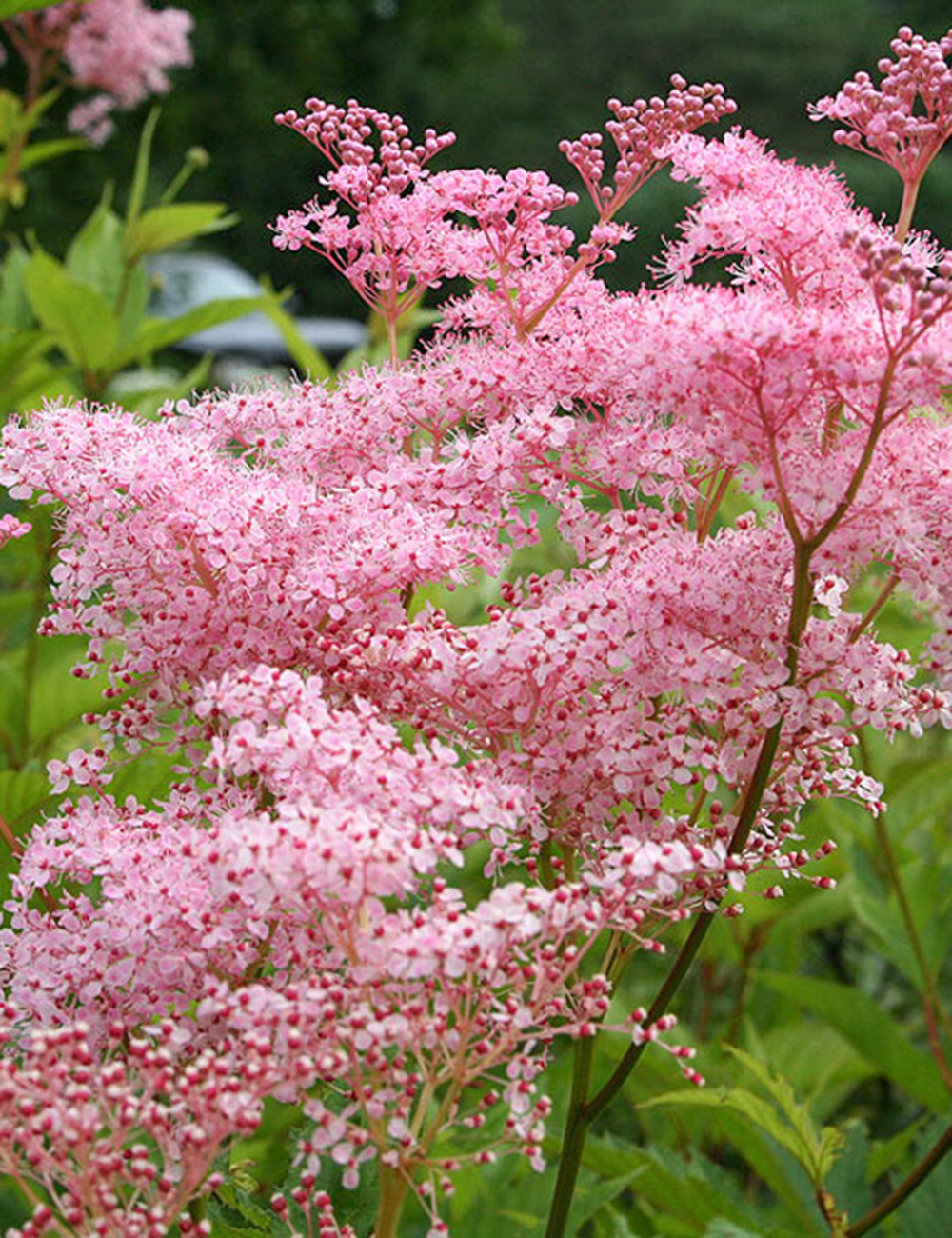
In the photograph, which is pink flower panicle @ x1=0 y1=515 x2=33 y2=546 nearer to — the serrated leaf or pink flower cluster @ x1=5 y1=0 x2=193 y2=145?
the serrated leaf

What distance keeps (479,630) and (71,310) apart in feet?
5.61

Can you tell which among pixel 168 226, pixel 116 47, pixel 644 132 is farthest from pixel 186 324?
pixel 116 47

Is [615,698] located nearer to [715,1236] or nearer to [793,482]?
[793,482]

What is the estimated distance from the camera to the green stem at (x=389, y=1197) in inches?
39.0

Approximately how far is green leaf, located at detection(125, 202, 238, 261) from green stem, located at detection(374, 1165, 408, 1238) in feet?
7.13

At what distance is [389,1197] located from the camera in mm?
997

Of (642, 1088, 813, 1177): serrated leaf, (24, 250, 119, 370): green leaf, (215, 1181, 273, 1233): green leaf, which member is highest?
(24, 250, 119, 370): green leaf

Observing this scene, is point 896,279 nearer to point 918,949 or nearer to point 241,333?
point 918,949

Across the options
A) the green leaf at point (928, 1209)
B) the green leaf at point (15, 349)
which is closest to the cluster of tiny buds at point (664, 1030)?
the green leaf at point (928, 1209)

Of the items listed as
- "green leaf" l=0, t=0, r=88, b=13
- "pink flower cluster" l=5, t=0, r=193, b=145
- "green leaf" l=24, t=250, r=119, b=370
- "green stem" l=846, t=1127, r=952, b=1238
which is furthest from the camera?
"pink flower cluster" l=5, t=0, r=193, b=145

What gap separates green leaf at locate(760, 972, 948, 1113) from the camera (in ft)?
7.19

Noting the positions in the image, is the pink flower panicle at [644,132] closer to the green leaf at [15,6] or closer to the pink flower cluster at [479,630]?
the pink flower cluster at [479,630]

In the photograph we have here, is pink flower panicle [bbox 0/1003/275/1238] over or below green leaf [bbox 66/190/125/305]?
below

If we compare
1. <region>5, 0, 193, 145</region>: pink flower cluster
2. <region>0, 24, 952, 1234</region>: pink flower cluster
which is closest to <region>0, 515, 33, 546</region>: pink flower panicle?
<region>0, 24, 952, 1234</region>: pink flower cluster
